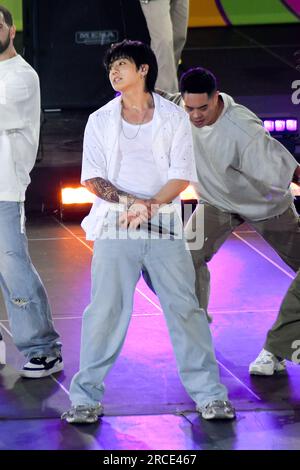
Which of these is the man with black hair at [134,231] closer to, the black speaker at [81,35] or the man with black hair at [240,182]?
the man with black hair at [240,182]

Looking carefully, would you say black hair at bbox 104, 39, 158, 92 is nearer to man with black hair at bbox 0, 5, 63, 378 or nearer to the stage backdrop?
man with black hair at bbox 0, 5, 63, 378

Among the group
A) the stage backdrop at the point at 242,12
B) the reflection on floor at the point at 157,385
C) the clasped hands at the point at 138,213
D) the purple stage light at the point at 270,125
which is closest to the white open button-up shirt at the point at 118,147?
the clasped hands at the point at 138,213

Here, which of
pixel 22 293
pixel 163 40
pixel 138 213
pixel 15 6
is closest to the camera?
pixel 138 213

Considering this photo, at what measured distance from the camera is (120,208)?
18.4ft

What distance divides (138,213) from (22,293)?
0.98 metres

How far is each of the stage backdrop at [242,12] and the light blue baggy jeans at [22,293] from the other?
8424 millimetres

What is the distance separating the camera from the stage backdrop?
46.4 feet

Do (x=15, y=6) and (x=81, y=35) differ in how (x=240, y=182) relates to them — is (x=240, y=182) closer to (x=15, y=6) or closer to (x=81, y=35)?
(x=81, y=35)

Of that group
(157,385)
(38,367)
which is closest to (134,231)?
(157,385)

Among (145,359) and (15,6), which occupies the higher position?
(15,6)

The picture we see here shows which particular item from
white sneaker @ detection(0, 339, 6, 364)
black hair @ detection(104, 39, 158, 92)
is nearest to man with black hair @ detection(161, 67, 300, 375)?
black hair @ detection(104, 39, 158, 92)

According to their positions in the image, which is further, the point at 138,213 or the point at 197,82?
the point at 197,82

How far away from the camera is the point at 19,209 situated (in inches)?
242

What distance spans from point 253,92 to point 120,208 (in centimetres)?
586
